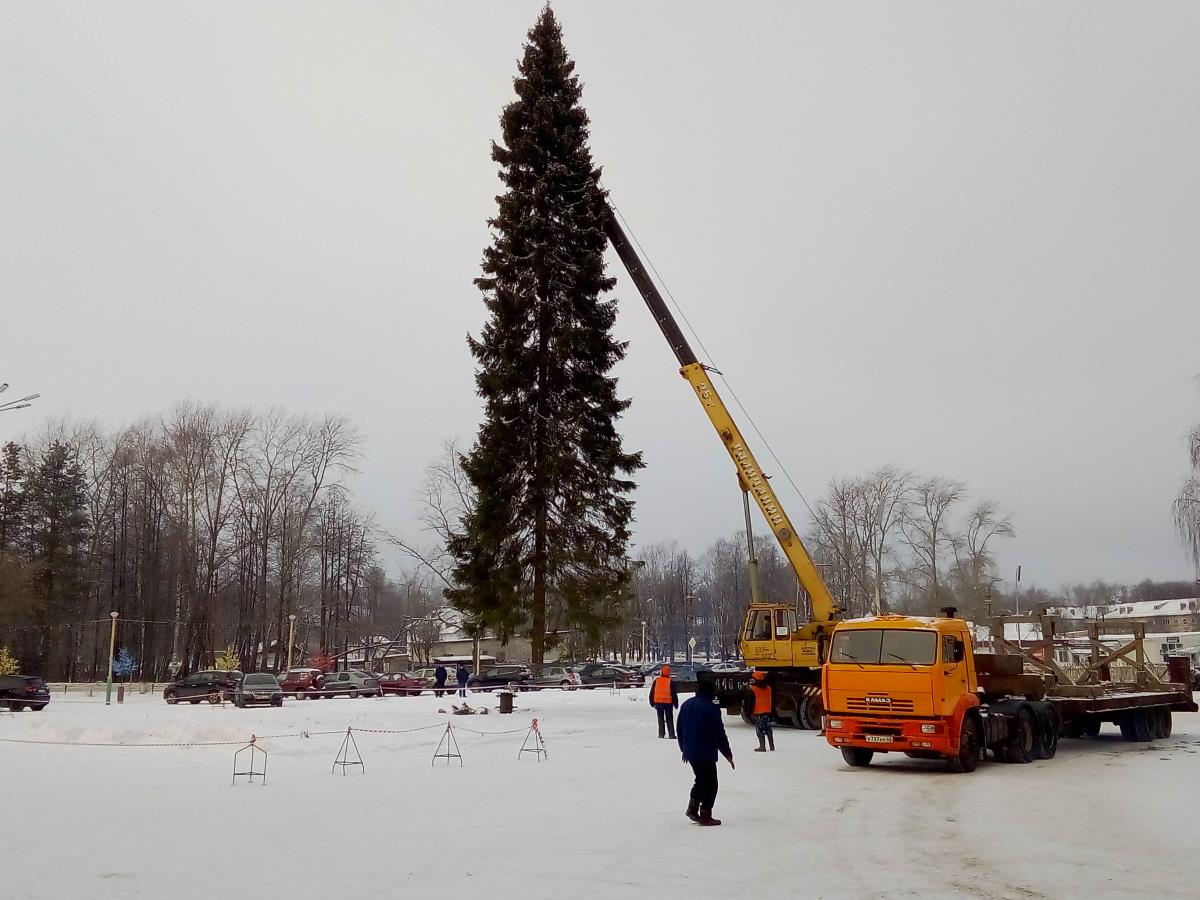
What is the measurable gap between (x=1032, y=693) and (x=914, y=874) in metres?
12.4

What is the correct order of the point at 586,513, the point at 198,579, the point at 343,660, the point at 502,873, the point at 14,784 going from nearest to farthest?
the point at 502,873 → the point at 14,784 → the point at 586,513 → the point at 198,579 → the point at 343,660

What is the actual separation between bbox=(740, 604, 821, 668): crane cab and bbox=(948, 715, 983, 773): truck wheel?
759 cm

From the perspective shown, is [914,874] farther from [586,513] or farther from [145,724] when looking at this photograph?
[586,513]

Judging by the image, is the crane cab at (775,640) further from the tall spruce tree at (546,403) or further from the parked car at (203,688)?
the parked car at (203,688)

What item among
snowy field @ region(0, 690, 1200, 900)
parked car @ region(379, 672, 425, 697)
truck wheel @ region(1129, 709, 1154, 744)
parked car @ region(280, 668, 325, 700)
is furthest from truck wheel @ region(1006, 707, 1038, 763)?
parked car @ region(280, 668, 325, 700)

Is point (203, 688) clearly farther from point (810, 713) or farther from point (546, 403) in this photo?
point (810, 713)

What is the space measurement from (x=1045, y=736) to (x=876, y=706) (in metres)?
5.12

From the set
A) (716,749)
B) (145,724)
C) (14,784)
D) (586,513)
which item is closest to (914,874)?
(716,749)

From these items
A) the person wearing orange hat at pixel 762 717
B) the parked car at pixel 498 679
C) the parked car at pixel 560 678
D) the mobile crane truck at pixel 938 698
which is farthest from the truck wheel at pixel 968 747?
the parked car at pixel 560 678

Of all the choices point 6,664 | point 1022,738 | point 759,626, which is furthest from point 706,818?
point 6,664

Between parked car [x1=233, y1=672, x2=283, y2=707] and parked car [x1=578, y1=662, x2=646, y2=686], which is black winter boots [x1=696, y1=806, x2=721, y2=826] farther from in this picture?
parked car [x1=578, y1=662, x2=646, y2=686]

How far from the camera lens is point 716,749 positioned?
11.4 metres

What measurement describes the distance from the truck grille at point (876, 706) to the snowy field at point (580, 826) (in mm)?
1078

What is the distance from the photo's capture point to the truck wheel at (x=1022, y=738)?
18859 mm
